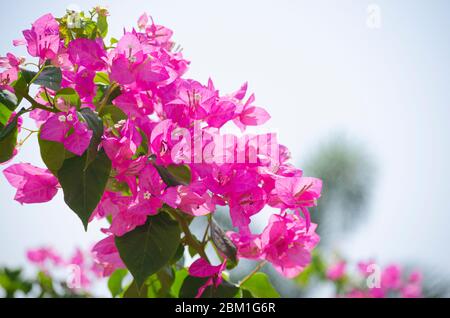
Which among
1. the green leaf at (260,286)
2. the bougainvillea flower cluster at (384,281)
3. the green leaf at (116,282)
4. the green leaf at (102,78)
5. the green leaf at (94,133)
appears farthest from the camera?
the bougainvillea flower cluster at (384,281)

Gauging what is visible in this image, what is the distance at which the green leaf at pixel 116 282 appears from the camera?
3.09 ft

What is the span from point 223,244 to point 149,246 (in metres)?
0.09

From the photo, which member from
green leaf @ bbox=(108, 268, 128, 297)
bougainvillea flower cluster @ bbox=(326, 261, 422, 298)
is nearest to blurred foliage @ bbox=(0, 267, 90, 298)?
green leaf @ bbox=(108, 268, 128, 297)

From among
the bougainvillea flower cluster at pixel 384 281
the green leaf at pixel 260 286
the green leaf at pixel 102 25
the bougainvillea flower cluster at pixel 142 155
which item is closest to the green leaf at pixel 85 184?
the bougainvillea flower cluster at pixel 142 155

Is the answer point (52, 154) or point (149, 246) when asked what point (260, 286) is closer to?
point (149, 246)

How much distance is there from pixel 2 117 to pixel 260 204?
0.98 ft

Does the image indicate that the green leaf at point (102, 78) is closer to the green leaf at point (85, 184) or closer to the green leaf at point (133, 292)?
the green leaf at point (85, 184)

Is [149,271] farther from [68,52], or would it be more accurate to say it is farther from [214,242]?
[68,52]

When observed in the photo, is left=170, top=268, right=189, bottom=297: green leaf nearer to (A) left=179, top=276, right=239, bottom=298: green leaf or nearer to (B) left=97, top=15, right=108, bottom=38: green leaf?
(A) left=179, top=276, right=239, bottom=298: green leaf

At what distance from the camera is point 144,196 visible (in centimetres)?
57

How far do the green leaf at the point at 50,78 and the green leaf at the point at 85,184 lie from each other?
8 centimetres

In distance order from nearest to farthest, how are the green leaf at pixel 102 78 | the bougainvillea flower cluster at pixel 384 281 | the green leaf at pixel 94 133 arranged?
the green leaf at pixel 94 133
the green leaf at pixel 102 78
the bougainvillea flower cluster at pixel 384 281

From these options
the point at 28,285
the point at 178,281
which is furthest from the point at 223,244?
the point at 28,285
